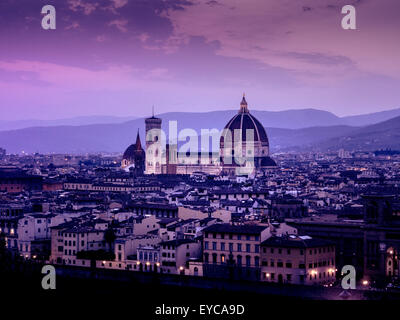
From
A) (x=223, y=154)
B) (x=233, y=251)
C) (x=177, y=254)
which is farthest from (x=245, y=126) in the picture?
(x=233, y=251)

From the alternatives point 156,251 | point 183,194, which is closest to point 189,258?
point 156,251

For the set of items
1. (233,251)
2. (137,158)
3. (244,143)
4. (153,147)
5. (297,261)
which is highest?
(244,143)

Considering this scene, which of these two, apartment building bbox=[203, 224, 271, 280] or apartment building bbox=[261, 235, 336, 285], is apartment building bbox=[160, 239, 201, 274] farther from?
apartment building bbox=[261, 235, 336, 285]

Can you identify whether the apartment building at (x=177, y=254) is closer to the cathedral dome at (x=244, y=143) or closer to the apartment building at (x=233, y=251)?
the apartment building at (x=233, y=251)

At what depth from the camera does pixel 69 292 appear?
4956 cm

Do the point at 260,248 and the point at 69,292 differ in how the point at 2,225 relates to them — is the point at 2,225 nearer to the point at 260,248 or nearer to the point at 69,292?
the point at 69,292

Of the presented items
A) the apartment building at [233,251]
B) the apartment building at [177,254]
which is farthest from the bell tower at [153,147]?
the apartment building at [233,251]

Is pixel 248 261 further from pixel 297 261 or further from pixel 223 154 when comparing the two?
pixel 223 154

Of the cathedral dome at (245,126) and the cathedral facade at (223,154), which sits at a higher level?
the cathedral dome at (245,126)

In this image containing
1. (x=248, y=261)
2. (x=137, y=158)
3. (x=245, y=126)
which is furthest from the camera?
(x=245, y=126)
